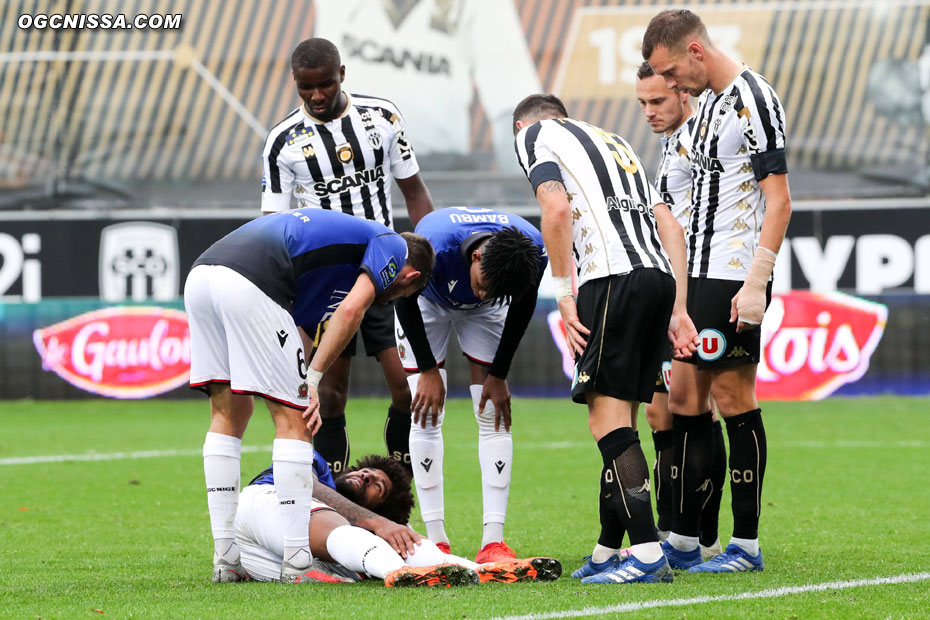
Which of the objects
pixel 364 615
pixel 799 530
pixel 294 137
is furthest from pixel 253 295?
pixel 799 530

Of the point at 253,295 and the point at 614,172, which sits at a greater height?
the point at 614,172

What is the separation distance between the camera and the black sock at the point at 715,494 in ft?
18.0

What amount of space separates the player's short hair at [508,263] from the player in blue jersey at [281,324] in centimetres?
25

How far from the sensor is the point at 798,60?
16672 millimetres

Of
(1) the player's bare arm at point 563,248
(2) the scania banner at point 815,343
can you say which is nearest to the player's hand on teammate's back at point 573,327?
(1) the player's bare arm at point 563,248

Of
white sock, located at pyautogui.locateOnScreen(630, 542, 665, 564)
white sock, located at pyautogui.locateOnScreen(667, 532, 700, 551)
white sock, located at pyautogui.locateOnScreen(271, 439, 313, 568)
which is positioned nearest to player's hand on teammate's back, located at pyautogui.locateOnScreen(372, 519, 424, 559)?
white sock, located at pyautogui.locateOnScreen(271, 439, 313, 568)

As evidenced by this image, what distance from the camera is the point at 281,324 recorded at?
5.00 m

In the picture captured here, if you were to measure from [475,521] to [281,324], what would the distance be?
234cm

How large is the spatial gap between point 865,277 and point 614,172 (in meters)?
Result: 9.98

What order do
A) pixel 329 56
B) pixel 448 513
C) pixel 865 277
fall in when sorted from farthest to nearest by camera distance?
pixel 865 277, pixel 448 513, pixel 329 56

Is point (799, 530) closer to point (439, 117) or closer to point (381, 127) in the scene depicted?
point (381, 127)

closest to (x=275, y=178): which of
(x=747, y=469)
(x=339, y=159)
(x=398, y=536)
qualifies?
(x=339, y=159)

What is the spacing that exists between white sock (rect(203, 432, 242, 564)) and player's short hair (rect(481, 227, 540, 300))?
126cm

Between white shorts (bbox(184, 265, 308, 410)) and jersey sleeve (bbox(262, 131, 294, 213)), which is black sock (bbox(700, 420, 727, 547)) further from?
jersey sleeve (bbox(262, 131, 294, 213))
